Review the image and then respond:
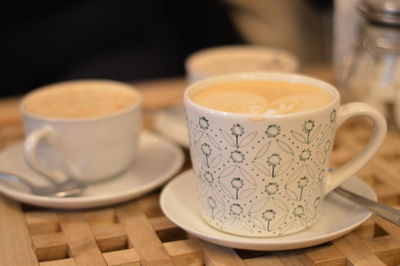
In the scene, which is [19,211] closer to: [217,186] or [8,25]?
[217,186]

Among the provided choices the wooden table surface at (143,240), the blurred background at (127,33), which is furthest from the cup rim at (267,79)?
the blurred background at (127,33)

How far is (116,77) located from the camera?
3.98 feet

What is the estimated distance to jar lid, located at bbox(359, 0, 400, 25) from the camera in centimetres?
64

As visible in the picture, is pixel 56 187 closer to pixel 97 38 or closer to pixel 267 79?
pixel 267 79

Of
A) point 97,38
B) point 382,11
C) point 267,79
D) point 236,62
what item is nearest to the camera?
point 267,79

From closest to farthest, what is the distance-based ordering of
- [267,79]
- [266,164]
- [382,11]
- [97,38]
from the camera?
[266,164] < [267,79] < [382,11] < [97,38]

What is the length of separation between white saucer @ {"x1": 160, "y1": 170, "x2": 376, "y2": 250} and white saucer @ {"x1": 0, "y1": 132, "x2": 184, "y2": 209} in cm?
4

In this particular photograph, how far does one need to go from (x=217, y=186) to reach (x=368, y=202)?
0.42 feet

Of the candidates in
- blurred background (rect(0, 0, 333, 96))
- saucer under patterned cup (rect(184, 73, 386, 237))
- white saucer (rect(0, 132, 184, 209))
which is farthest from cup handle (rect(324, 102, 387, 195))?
blurred background (rect(0, 0, 333, 96))

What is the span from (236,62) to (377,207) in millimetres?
394

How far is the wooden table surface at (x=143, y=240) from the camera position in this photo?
0.46 m

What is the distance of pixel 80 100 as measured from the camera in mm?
651

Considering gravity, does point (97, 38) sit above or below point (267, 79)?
below

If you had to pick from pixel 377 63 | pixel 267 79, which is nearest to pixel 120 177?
pixel 267 79
